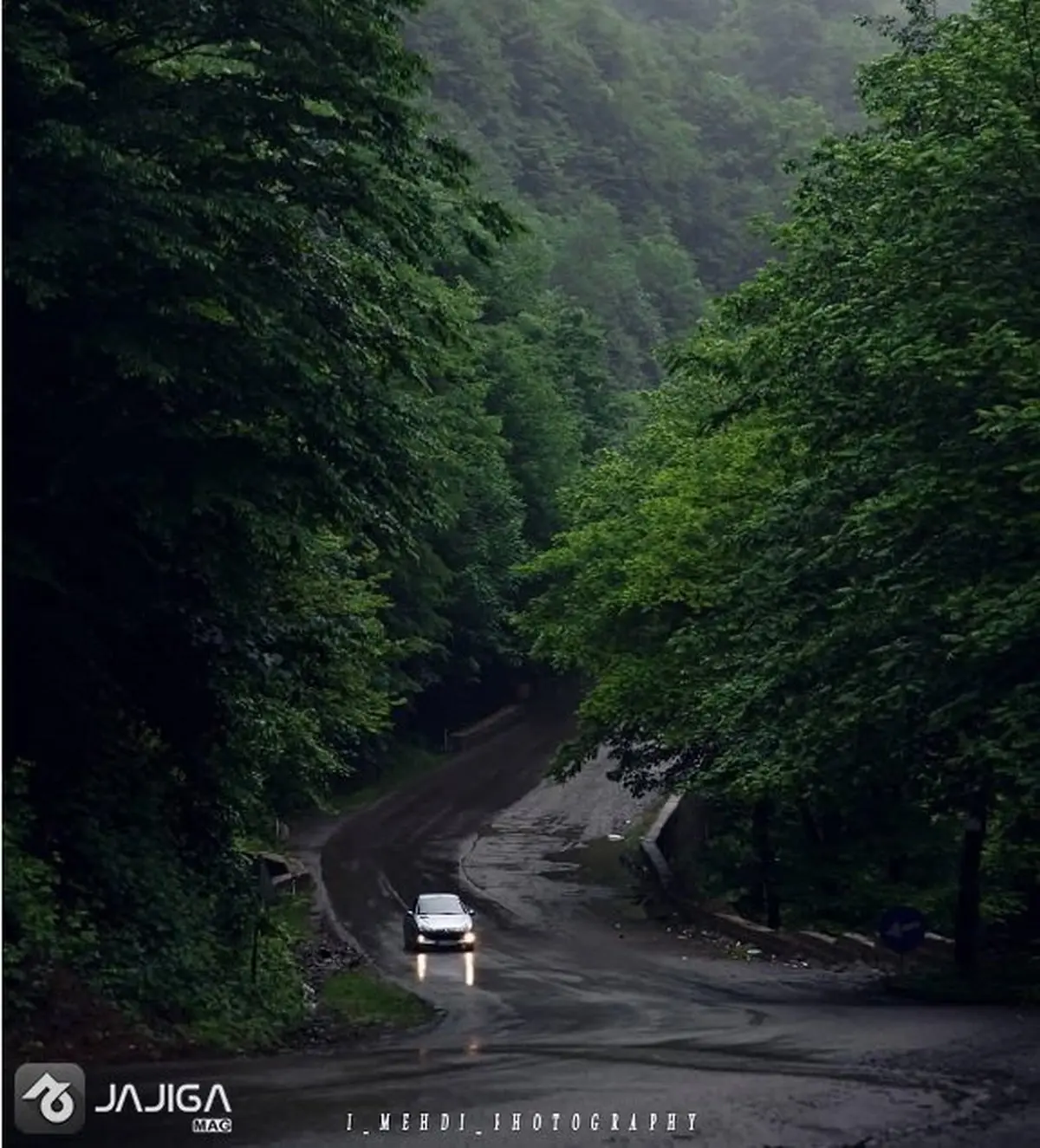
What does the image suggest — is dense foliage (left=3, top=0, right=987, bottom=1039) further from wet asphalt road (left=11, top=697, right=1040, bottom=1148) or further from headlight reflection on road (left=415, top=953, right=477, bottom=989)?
headlight reflection on road (left=415, top=953, right=477, bottom=989)

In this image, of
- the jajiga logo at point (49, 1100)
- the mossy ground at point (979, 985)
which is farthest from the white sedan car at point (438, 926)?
the jajiga logo at point (49, 1100)

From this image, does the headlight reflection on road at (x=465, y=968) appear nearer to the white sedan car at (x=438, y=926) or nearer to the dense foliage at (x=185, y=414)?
the white sedan car at (x=438, y=926)

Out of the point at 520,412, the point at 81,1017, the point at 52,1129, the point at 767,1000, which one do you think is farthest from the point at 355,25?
the point at 520,412

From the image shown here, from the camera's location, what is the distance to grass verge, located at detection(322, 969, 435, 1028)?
22219 mm

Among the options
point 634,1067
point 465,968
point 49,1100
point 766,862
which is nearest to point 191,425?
point 634,1067

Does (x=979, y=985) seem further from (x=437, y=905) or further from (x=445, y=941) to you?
(x=437, y=905)

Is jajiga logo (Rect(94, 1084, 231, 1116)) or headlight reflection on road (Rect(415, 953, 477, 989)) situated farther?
headlight reflection on road (Rect(415, 953, 477, 989))

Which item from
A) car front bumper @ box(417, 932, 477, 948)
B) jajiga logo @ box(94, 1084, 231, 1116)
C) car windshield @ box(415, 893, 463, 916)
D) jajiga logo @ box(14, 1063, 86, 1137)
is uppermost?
jajiga logo @ box(14, 1063, 86, 1137)

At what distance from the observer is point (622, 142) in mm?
143000

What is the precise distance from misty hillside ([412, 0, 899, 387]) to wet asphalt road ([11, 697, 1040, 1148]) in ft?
278

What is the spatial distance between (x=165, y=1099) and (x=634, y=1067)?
4585mm

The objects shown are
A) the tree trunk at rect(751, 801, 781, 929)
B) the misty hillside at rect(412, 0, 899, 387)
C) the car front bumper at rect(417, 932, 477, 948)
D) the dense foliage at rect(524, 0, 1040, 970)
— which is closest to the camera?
the dense foliage at rect(524, 0, 1040, 970)

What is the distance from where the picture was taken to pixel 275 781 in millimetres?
28609

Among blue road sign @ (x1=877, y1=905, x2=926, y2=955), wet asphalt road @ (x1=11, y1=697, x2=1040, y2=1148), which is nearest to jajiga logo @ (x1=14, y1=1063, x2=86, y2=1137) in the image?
wet asphalt road @ (x1=11, y1=697, x2=1040, y2=1148)
